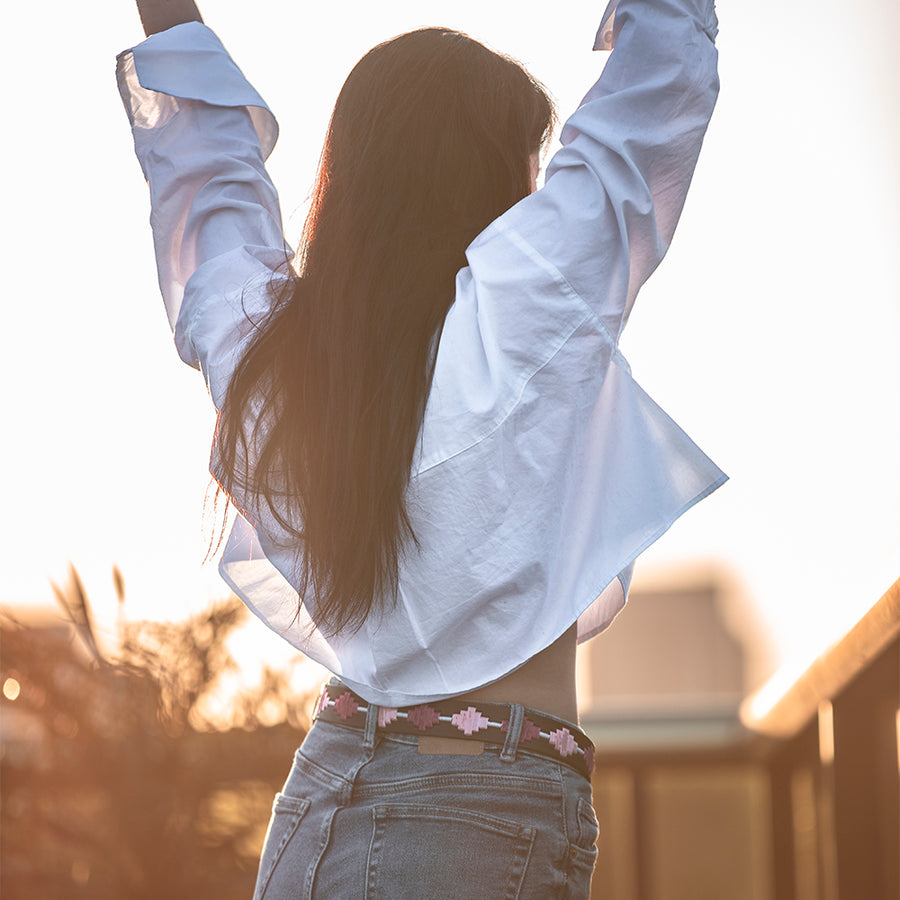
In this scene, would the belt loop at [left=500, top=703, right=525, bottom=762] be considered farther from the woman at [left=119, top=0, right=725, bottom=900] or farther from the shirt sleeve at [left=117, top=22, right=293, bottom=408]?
the shirt sleeve at [left=117, top=22, right=293, bottom=408]

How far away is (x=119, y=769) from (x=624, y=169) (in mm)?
2039

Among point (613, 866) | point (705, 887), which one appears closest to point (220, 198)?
point (613, 866)

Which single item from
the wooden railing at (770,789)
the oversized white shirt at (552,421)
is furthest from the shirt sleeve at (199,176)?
the wooden railing at (770,789)

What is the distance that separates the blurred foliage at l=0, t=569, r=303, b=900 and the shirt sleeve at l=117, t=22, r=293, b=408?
4.21 ft

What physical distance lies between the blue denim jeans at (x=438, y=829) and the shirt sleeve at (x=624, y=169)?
41 cm

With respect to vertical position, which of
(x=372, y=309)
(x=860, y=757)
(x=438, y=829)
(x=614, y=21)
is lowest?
(x=860, y=757)

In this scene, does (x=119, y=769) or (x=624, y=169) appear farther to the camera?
(x=119, y=769)

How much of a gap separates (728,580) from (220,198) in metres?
30.3

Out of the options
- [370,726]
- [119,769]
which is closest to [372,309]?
[370,726]

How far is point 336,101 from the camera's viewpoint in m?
1.18

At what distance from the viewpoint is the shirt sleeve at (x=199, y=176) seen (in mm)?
1175

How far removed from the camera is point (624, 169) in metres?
0.97

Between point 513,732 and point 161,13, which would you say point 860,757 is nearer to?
point 513,732

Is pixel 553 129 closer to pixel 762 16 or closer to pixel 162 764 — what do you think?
pixel 762 16
